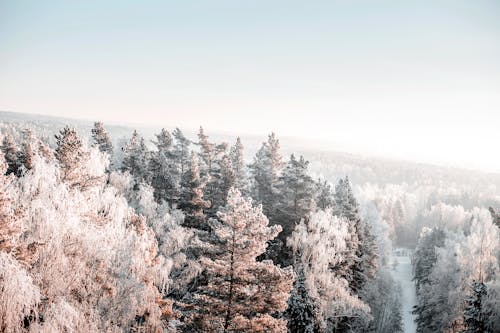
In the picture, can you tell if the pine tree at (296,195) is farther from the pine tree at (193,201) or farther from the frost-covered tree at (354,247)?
the pine tree at (193,201)

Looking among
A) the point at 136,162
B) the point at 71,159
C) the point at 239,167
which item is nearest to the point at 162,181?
the point at 136,162

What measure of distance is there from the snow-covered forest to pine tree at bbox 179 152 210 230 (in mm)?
117

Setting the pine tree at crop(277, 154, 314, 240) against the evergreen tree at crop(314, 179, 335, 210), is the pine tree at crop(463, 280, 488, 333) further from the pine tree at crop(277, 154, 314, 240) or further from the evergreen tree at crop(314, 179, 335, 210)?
the evergreen tree at crop(314, 179, 335, 210)

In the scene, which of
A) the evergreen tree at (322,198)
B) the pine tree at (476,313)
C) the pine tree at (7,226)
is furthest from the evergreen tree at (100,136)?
the pine tree at (476,313)

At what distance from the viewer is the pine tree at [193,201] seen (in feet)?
109

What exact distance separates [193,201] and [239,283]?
18.4 m

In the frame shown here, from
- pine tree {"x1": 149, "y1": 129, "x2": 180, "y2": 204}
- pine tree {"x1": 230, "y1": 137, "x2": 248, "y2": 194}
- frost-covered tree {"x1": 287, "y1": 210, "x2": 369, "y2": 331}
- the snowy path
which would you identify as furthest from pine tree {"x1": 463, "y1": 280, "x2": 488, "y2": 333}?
pine tree {"x1": 149, "y1": 129, "x2": 180, "y2": 204}

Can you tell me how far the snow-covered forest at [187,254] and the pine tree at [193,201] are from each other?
117 millimetres

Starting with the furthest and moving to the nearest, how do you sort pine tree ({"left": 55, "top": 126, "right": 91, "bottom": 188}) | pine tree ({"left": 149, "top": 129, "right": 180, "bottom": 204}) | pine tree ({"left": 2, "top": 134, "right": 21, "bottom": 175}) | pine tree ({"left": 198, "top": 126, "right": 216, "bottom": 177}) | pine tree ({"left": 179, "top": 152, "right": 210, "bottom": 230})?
1. pine tree ({"left": 198, "top": 126, "right": 216, "bottom": 177})
2. pine tree ({"left": 149, "top": 129, "right": 180, "bottom": 204})
3. pine tree ({"left": 2, "top": 134, "right": 21, "bottom": 175})
4. pine tree ({"left": 179, "top": 152, "right": 210, "bottom": 230})
5. pine tree ({"left": 55, "top": 126, "right": 91, "bottom": 188})

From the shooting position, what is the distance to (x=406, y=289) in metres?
76.9

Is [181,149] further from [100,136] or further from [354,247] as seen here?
[354,247]

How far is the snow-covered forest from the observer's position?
13078 millimetres

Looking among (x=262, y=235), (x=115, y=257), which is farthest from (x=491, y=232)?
(x=115, y=257)

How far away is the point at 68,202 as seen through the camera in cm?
1606
